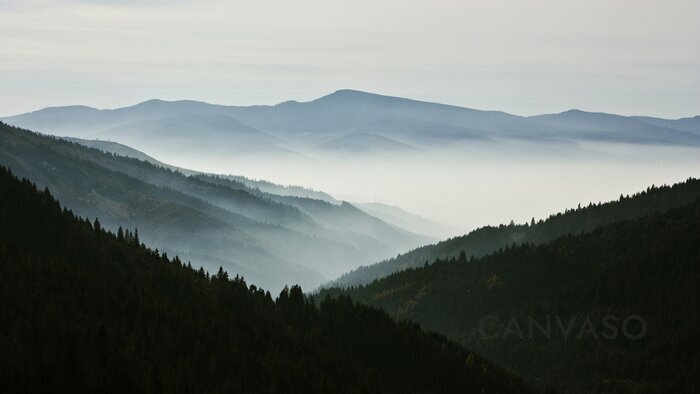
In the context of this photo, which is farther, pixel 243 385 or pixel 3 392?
pixel 243 385

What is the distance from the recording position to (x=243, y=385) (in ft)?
630

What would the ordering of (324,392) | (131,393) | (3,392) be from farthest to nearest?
(324,392) → (131,393) → (3,392)

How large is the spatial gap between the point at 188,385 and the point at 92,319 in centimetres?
2850

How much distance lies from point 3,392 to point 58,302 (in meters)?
57.2

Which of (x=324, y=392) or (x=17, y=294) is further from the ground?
(x=17, y=294)

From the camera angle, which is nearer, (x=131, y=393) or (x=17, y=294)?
(x=131, y=393)

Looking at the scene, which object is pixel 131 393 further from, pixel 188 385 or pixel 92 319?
pixel 92 319

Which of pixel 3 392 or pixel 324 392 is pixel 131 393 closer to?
pixel 3 392

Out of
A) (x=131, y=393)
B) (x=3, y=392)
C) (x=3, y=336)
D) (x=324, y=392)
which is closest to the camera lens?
(x=3, y=392)

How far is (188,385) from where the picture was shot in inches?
7180

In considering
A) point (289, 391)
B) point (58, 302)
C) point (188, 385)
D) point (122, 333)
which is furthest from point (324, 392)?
point (58, 302)

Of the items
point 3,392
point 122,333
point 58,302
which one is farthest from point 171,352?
point 3,392

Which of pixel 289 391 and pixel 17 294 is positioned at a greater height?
pixel 17 294

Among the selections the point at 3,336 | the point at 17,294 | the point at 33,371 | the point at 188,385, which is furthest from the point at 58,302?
the point at 33,371
